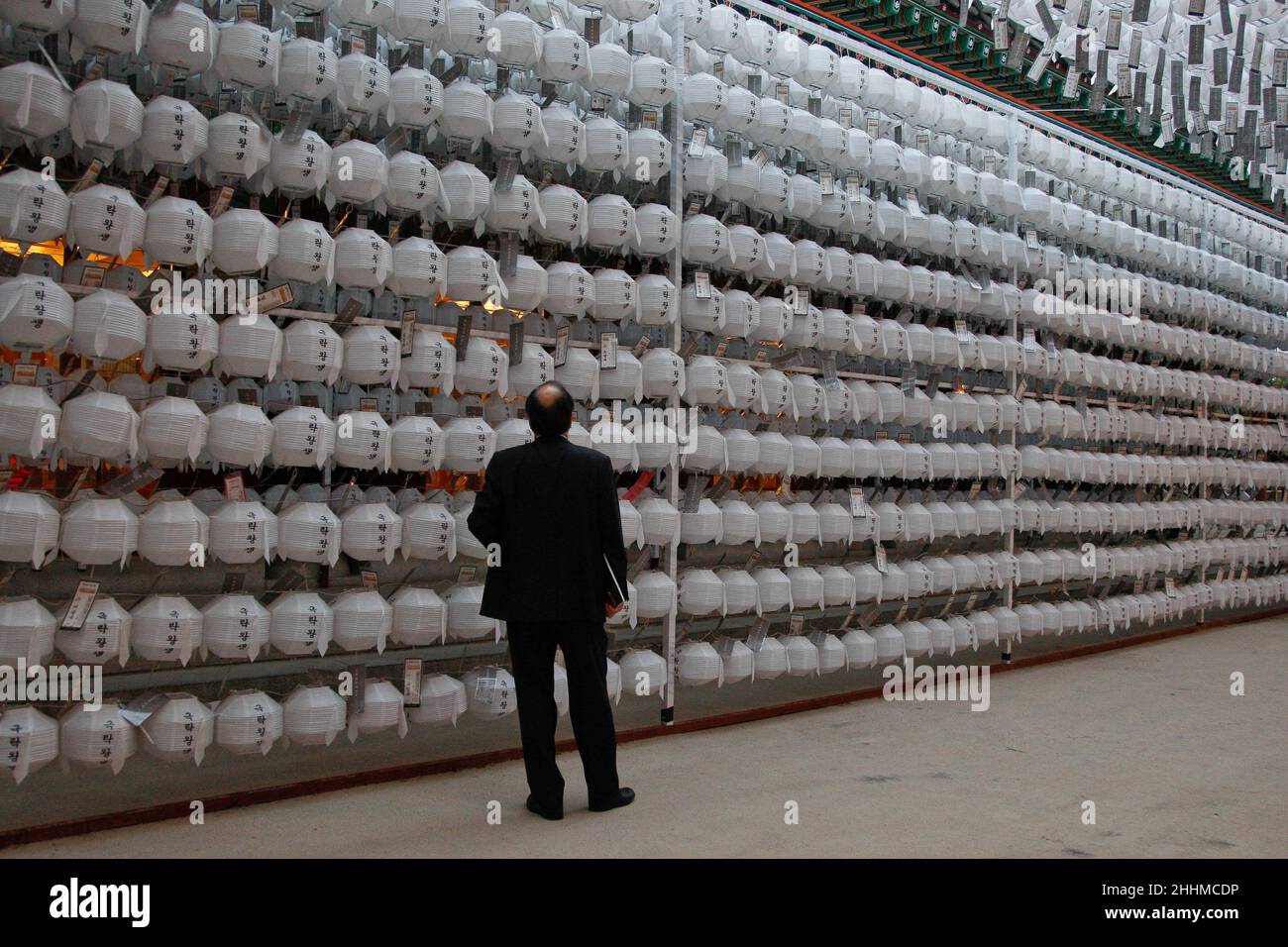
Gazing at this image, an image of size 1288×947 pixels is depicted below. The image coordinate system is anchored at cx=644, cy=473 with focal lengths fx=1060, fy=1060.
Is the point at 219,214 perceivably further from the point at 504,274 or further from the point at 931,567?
the point at 931,567

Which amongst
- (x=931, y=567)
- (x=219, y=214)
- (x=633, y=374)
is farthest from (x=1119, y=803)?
(x=219, y=214)

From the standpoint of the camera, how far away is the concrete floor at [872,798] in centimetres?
346

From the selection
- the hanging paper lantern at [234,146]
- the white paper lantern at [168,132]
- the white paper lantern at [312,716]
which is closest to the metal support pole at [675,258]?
the white paper lantern at [312,716]

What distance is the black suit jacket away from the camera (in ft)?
12.0

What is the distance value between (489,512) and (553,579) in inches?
13.0

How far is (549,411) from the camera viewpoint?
3740mm

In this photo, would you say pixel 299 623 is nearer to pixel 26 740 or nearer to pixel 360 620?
pixel 360 620

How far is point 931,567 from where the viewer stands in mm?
6141

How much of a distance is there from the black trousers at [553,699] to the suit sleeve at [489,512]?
327mm

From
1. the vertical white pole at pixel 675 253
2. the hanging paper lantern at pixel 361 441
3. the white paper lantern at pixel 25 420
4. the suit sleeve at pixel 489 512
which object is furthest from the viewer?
the vertical white pole at pixel 675 253

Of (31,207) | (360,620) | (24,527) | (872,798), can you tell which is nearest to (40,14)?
(31,207)

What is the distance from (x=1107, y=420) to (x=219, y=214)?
19.9ft

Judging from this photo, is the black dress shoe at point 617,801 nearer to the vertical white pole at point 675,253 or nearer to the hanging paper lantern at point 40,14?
the vertical white pole at point 675,253

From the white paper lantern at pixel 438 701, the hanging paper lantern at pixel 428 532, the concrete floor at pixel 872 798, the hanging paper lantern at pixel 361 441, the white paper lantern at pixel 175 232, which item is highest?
the white paper lantern at pixel 175 232
